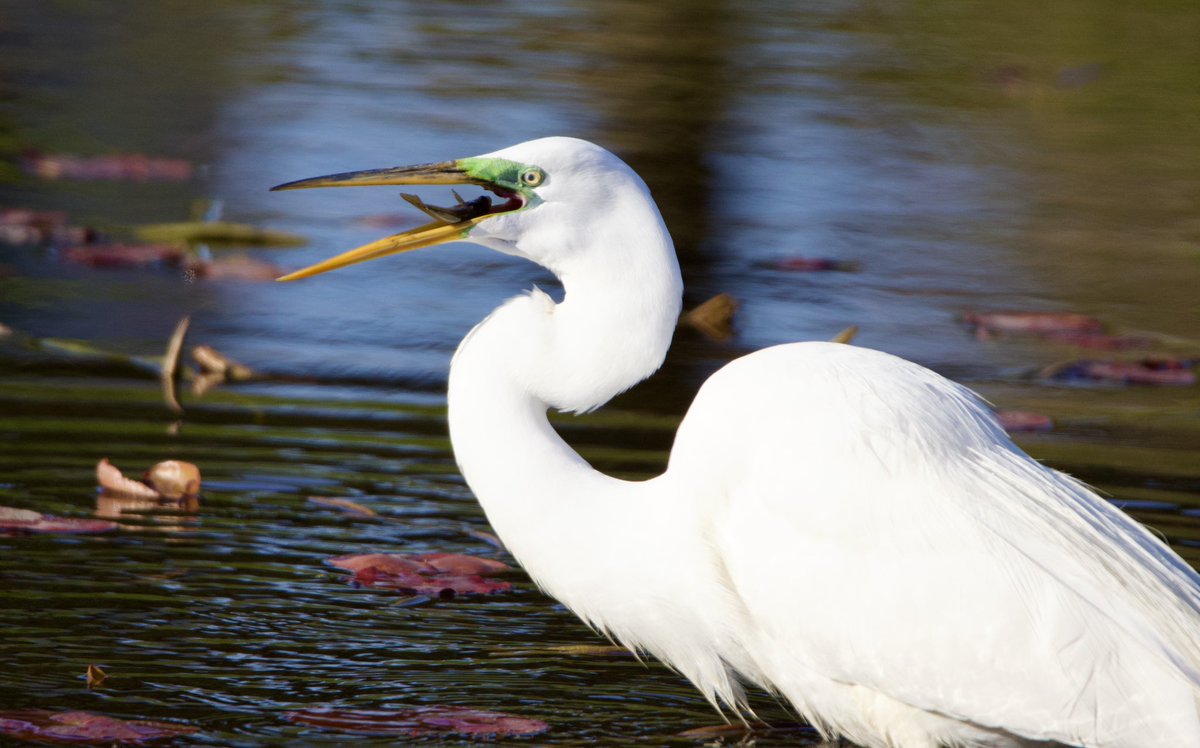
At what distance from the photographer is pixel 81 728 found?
11.9ft

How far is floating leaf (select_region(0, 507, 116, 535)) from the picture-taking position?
15.9 ft

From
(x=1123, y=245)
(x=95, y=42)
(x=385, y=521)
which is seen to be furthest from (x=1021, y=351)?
(x=95, y=42)

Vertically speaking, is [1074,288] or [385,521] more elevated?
[385,521]

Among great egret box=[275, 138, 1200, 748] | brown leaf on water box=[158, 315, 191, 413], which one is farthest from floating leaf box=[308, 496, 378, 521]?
great egret box=[275, 138, 1200, 748]

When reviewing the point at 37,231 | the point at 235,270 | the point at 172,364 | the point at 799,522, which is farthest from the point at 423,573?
the point at 37,231

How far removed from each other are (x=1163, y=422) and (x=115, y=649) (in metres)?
4.17

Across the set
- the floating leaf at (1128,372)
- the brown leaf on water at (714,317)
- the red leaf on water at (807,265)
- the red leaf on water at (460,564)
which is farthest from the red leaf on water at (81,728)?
the red leaf on water at (807,265)

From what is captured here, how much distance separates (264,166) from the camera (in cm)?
1037

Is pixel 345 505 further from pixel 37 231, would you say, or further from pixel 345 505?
pixel 37 231

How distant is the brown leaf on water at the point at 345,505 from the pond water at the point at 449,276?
4 cm

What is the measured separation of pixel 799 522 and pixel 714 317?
411cm

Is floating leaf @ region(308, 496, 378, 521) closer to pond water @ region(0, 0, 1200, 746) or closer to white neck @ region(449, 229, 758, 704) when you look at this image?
pond water @ region(0, 0, 1200, 746)

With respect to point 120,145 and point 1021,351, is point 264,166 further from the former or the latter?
point 1021,351

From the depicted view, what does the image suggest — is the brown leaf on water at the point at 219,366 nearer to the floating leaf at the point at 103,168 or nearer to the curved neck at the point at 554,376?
the curved neck at the point at 554,376
